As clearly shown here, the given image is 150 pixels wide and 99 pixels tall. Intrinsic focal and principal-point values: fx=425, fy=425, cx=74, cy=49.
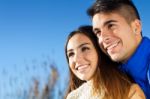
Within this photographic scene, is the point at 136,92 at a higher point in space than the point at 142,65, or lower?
lower

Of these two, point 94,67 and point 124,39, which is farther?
point 94,67

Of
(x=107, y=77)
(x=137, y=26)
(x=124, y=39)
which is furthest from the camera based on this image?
(x=107, y=77)

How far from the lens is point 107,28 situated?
320 cm

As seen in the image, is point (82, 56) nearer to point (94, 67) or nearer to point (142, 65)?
point (94, 67)

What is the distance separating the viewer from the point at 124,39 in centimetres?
316

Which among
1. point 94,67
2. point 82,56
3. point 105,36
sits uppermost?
point 105,36

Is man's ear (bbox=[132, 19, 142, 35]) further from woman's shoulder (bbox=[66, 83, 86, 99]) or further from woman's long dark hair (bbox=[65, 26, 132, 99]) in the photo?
woman's shoulder (bbox=[66, 83, 86, 99])

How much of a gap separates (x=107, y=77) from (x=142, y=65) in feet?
1.37

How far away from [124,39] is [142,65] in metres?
0.24

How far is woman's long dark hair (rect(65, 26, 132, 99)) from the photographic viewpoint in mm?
3366

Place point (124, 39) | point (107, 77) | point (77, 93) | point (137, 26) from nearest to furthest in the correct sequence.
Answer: point (124, 39) → point (137, 26) → point (107, 77) → point (77, 93)

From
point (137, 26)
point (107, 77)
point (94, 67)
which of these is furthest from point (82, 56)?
point (137, 26)

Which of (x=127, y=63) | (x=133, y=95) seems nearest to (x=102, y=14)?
(x=127, y=63)

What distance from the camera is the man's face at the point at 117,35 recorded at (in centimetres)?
316
